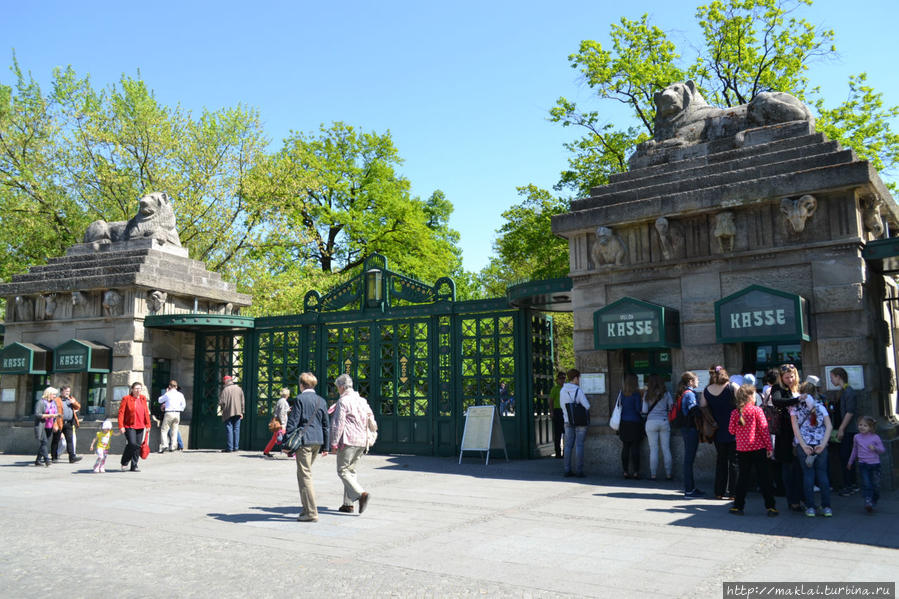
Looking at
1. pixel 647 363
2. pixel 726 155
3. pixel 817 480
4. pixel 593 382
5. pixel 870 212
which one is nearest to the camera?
pixel 817 480

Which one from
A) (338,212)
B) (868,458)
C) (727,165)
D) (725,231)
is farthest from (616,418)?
(338,212)

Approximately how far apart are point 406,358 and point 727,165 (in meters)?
8.21

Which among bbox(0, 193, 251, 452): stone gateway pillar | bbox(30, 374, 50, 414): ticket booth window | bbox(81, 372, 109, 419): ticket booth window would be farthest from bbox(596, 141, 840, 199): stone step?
bbox(30, 374, 50, 414): ticket booth window

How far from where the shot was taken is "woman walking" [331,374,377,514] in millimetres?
8453

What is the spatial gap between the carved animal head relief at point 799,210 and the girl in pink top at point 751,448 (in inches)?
127

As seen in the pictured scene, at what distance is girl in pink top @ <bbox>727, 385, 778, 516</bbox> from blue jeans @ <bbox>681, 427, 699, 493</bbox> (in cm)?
129

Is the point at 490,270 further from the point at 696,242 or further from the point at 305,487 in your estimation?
the point at 305,487

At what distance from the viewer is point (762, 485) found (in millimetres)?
8289

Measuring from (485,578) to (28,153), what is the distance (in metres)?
25.7

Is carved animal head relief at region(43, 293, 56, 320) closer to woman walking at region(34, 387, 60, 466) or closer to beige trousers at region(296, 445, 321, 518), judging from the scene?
woman walking at region(34, 387, 60, 466)

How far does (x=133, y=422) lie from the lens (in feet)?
43.8

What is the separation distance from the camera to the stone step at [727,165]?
10672 millimetres

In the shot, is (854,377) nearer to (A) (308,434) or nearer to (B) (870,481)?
(B) (870,481)

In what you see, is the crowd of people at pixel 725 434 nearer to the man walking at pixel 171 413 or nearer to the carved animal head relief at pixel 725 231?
the carved animal head relief at pixel 725 231
